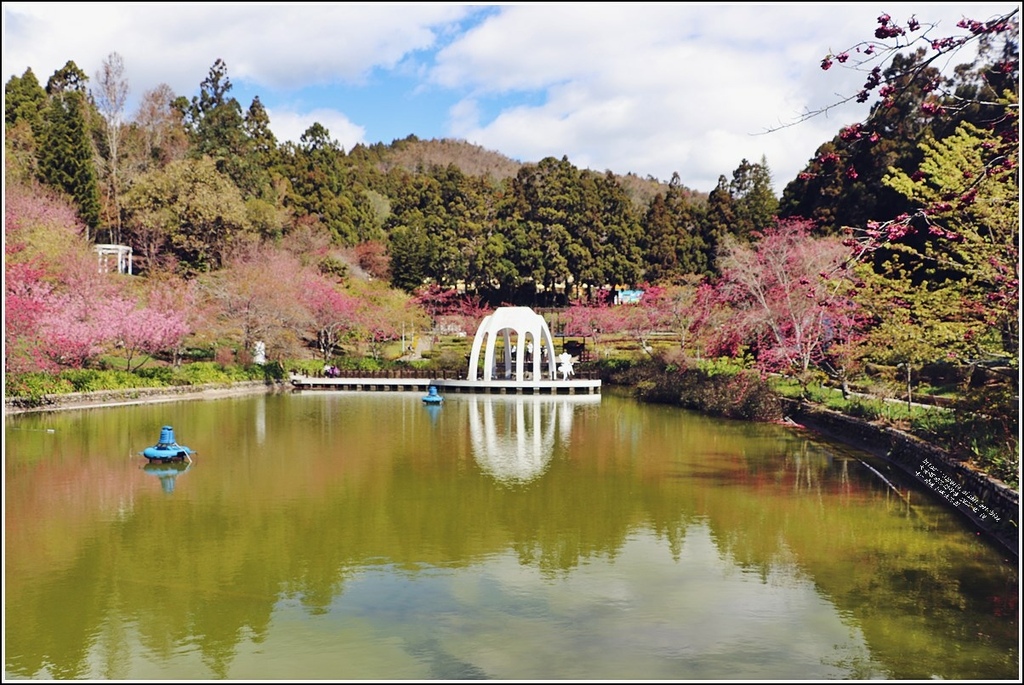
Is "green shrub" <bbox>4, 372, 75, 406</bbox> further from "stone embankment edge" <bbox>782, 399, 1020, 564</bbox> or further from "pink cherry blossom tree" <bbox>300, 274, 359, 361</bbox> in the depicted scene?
"stone embankment edge" <bbox>782, 399, 1020, 564</bbox>

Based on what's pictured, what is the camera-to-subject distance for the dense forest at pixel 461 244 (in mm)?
14492

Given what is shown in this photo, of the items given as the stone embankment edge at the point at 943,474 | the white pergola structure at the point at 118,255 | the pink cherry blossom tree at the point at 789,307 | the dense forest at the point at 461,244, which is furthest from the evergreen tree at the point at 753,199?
the white pergola structure at the point at 118,255

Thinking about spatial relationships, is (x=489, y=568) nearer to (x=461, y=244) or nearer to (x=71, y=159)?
(x=71, y=159)

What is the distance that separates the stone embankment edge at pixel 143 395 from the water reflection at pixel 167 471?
7.80m

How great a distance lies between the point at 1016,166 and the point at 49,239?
27806mm

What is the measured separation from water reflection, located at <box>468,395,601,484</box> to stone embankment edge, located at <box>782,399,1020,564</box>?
239 inches

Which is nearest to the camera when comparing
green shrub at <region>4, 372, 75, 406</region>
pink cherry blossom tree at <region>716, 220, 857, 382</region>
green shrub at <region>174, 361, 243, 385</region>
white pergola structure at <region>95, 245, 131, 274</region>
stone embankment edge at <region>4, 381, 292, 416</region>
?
green shrub at <region>4, 372, 75, 406</region>

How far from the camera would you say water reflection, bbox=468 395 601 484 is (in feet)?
48.7

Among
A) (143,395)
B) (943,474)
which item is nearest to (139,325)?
(143,395)

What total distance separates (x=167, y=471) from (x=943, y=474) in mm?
12500

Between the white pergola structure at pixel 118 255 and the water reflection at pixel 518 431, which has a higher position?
the white pergola structure at pixel 118 255

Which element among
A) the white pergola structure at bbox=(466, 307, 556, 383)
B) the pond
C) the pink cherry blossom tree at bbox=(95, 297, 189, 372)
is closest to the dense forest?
the pink cherry blossom tree at bbox=(95, 297, 189, 372)

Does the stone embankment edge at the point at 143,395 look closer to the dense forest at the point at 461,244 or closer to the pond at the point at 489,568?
the dense forest at the point at 461,244

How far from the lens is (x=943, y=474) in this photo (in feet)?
40.4
